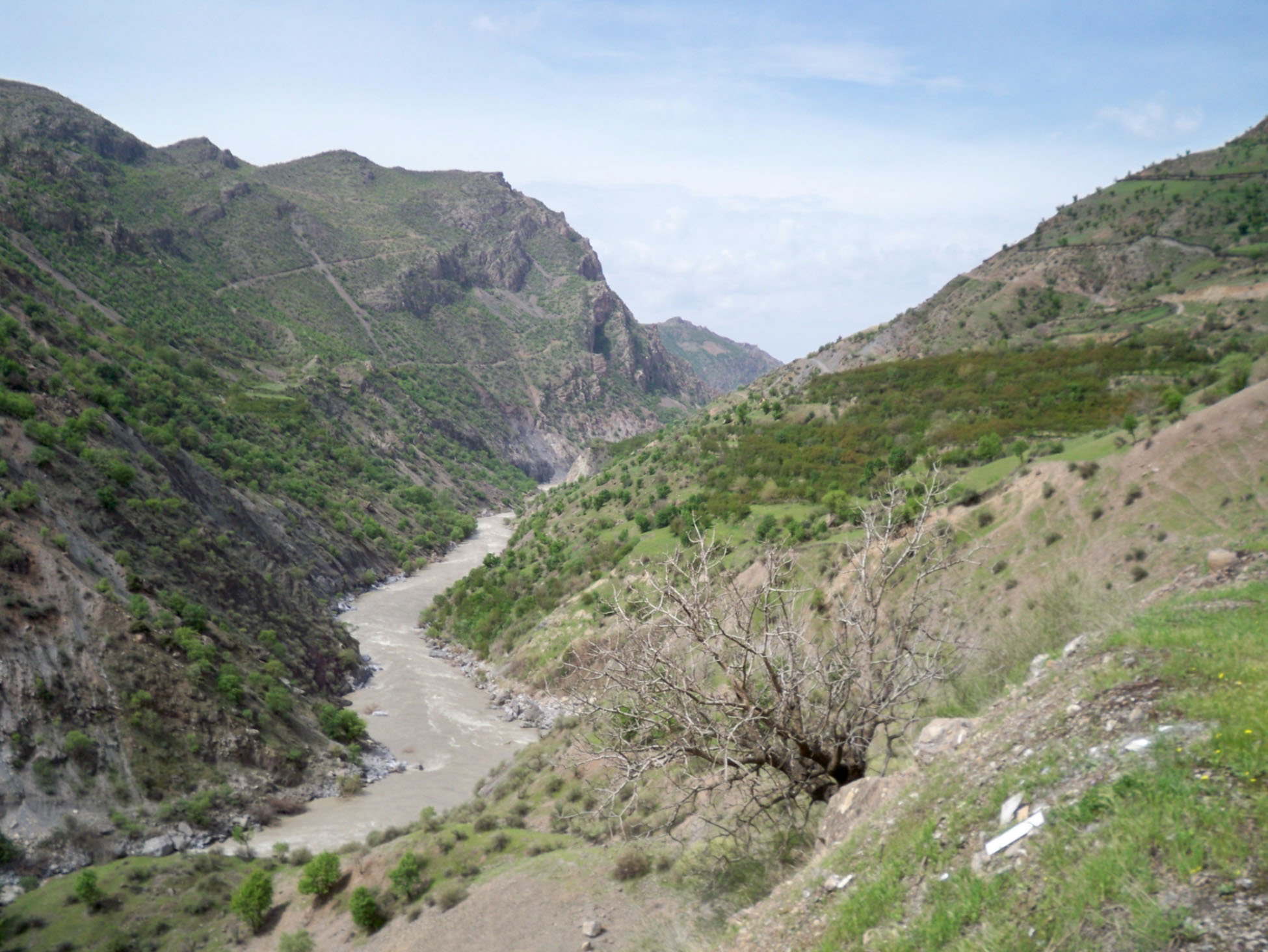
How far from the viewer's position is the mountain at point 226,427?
21.4 metres

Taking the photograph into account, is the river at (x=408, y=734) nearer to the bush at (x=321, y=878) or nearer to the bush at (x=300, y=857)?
the bush at (x=300, y=857)

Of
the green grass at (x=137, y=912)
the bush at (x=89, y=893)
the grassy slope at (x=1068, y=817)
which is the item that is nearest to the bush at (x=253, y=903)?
the green grass at (x=137, y=912)

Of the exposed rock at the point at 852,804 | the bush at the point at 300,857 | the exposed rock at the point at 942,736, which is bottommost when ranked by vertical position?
the bush at the point at 300,857

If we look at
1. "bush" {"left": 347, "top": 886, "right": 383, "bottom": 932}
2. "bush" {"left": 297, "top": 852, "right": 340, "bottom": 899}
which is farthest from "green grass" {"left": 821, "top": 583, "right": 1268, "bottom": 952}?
"bush" {"left": 297, "top": 852, "right": 340, "bottom": 899}

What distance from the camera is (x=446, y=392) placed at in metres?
115

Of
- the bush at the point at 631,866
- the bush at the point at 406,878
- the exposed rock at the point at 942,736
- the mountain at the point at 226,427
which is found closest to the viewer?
the exposed rock at the point at 942,736

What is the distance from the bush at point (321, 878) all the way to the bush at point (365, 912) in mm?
1800

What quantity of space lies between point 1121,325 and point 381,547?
5943 cm

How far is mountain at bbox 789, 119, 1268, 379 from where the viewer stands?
141 feet

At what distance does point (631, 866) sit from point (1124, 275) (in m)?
61.9

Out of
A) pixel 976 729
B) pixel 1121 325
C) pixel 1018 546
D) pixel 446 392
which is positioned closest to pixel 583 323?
pixel 446 392

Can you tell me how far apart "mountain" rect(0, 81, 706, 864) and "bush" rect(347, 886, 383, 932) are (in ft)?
34.2

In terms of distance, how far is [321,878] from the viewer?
15125 mm

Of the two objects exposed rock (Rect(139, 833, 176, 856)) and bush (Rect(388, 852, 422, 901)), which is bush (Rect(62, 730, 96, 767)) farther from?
bush (Rect(388, 852, 422, 901))
